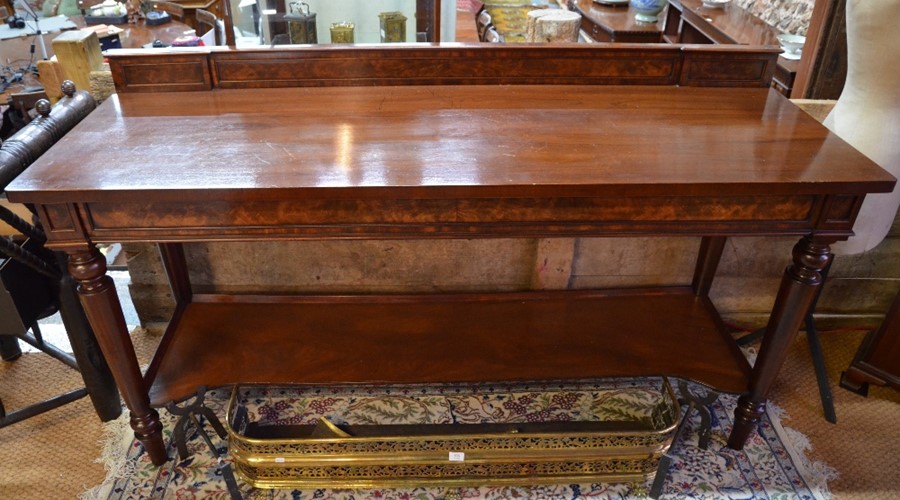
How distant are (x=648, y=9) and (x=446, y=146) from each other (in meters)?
3.25

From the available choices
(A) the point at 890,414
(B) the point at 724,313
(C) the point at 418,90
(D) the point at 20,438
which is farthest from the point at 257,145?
(A) the point at 890,414

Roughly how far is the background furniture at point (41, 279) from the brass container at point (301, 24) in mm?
607

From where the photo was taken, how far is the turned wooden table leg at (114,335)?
1315 mm

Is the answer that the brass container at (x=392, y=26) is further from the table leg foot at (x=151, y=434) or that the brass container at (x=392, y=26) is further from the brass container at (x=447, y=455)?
the table leg foot at (x=151, y=434)

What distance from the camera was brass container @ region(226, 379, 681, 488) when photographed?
1595 millimetres

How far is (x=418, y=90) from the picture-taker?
5.49 ft

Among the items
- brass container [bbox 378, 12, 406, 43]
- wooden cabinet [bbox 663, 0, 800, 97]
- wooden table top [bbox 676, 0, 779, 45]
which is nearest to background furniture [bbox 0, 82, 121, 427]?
brass container [bbox 378, 12, 406, 43]

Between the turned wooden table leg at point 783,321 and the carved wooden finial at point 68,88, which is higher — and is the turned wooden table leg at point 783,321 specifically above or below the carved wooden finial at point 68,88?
below

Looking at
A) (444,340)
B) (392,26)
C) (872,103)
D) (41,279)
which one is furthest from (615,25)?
(41,279)

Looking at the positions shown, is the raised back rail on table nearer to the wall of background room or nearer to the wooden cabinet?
the wooden cabinet

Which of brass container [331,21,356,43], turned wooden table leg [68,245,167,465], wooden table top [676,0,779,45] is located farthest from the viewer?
wooden table top [676,0,779,45]

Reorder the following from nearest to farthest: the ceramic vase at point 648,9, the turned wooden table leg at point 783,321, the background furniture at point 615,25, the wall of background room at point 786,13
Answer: the turned wooden table leg at point 783,321 < the wall of background room at point 786,13 < the background furniture at point 615,25 < the ceramic vase at point 648,9

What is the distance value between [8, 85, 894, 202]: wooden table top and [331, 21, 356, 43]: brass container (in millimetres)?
442

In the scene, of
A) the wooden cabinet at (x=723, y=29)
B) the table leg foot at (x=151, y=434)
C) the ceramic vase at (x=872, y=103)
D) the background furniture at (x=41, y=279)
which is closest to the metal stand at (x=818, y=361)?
the ceramic vase at (x=872, y=103)
